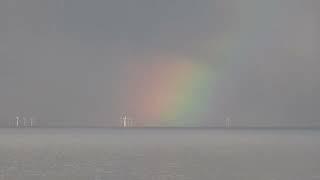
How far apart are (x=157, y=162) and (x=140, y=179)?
13505 millimetres

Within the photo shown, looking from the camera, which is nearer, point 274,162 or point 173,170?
point 173,170

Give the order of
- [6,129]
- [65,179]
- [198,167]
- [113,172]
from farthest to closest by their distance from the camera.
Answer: [6,129], [198,167], [113,172], [65,179]

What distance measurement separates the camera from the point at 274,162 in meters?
54.2

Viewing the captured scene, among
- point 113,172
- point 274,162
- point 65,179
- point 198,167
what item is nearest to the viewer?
point 65,179

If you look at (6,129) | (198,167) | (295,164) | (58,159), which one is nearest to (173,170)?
(198,167)

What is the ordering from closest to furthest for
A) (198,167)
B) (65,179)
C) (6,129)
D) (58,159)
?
(65,179) < (198,167) < (58,159) < (6,129)

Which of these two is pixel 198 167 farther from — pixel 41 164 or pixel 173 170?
pixel 41 164

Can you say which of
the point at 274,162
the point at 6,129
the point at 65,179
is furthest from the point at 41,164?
the point at 6,129

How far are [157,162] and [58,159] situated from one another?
8697 millimetres

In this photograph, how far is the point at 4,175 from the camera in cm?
4197

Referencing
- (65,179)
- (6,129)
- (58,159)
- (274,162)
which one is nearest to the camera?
(65,179)

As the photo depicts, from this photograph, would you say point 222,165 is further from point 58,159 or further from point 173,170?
point 58,159

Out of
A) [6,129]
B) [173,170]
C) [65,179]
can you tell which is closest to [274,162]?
[173,170]

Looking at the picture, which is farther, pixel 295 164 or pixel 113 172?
pixel 295 164
